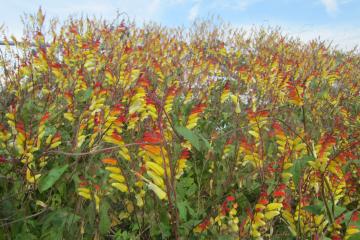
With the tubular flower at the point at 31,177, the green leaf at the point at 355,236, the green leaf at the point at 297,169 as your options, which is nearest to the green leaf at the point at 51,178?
the tubular flower at the point at 31,177

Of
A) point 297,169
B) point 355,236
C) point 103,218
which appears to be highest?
point 297,169

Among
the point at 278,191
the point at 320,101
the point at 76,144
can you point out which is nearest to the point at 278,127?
the point at 278,191

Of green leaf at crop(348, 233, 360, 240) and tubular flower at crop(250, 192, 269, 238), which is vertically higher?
tubular flower at crop(250, 192, 269, 238)

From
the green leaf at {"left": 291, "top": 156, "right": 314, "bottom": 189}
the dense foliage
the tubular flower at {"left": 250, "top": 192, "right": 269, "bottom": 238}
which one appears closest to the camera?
the green leaf at {"left": 291, "top": 156, "right": 314, "bottom": 189}

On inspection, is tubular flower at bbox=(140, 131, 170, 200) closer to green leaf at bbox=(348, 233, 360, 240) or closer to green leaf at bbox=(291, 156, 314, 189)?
green leaf at bbox=(291, 156, 314, 189)

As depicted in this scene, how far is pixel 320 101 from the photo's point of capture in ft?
14.9

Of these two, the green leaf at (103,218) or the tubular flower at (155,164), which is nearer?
the tubular flower at (155,164)

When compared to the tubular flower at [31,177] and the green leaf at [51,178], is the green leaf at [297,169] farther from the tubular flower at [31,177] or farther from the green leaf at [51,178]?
the tubular flower at [31,177]

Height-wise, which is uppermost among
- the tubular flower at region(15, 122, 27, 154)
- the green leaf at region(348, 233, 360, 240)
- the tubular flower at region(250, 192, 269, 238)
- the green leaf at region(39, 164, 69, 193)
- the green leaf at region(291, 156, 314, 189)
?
the tubular flower at region(15, 122, 27, 154)

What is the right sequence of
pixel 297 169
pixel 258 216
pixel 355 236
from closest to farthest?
1. pixel 297 169
2. pixel 355 236
3. pixel 258 216

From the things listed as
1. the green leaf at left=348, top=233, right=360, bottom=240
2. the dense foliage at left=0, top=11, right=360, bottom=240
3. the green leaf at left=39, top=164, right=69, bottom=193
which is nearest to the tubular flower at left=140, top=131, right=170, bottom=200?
the dense foliage at left=0, top=11, right=360, bottom=240

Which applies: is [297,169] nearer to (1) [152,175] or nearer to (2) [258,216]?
(2) [258,216]

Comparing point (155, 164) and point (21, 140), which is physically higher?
point (21, 140)

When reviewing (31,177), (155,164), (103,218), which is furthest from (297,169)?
(31,177)
